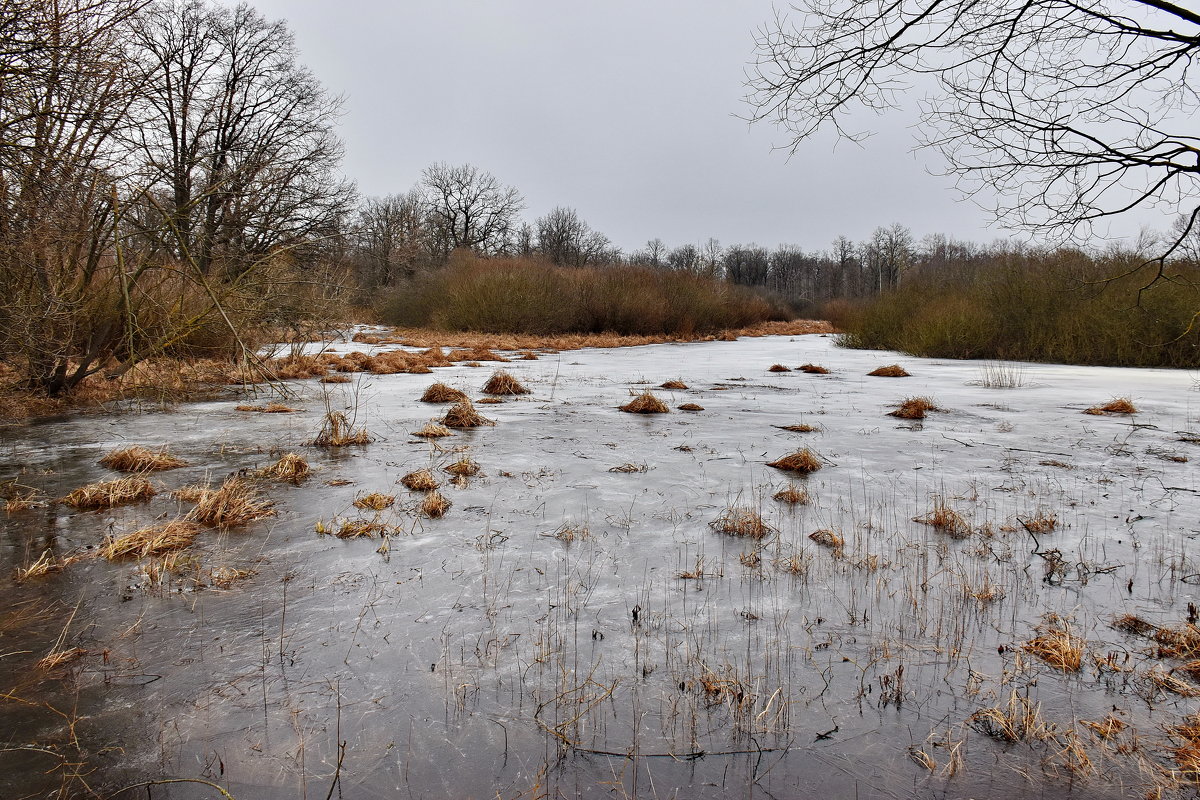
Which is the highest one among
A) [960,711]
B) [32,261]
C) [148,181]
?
[148,181]

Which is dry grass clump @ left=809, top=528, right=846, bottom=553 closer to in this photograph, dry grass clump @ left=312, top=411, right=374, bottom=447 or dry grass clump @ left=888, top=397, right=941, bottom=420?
dry grass clump @ left=312, top=411, right=374, bottom=447

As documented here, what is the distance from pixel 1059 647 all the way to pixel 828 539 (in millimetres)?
1626

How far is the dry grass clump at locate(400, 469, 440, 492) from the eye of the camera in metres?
5.65

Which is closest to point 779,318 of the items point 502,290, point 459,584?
point 502,290

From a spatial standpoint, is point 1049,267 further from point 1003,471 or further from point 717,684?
point 717,684

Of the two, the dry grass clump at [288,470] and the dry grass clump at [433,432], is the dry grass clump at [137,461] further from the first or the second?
the dry grass clump at [433,432]

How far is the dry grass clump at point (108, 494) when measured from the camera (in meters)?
5.00

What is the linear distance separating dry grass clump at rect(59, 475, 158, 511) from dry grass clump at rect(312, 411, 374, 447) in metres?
2.22

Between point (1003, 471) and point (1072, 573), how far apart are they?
2841mm

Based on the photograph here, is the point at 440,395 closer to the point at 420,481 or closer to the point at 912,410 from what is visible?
the point at 420,481

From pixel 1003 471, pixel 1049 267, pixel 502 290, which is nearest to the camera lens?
pixel 1003 471

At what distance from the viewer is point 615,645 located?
3.07m

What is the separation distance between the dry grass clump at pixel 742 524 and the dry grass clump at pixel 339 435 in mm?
4582

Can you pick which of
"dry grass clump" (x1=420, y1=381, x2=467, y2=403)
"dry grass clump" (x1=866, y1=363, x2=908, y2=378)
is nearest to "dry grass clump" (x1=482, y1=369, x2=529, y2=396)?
"dry grass clump" (x1=420, y1=381, x2=467, y2=403)
